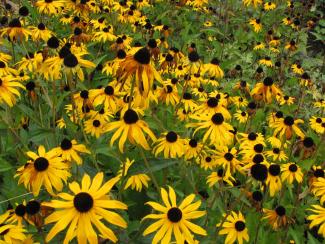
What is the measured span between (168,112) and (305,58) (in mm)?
4044

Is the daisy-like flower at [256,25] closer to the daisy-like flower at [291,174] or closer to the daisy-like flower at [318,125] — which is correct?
the daisy-like flower at [318,125]

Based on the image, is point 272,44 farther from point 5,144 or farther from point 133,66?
point 133,66

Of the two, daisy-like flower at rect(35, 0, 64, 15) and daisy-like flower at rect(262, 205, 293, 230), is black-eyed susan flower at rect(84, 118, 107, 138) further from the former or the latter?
daisy-like flower at rect(35, 0, 64, 15)

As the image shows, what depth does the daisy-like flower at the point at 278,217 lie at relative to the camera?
2794mm

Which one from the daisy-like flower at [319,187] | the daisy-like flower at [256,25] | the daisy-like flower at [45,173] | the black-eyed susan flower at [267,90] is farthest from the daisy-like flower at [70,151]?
the daisy-like flower at [256,25]

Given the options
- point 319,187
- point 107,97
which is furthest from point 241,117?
point 107,97

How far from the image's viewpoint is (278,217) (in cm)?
281

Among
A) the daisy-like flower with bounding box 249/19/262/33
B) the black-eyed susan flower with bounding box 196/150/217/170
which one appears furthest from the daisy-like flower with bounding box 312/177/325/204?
the daisy-like flower with bounding box 249/19/262/33

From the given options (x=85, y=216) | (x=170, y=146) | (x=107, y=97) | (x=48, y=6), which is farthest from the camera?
(x=48, y=6)

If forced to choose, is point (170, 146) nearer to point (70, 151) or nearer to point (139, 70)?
point (70, 151)

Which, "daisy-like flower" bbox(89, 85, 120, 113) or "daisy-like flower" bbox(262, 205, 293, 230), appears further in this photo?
"daisy-like flower" bbox(89, 85, 120, 113)

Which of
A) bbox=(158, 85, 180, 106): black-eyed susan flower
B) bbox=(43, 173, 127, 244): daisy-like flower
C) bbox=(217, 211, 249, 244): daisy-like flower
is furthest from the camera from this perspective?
bbox=(158, 85, 180, 106): black-eyed susan flower

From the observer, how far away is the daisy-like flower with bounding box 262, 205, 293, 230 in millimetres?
2794

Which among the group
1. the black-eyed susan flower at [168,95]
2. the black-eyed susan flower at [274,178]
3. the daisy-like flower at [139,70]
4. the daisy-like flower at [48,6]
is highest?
the daisy-like flower at [139,70]
